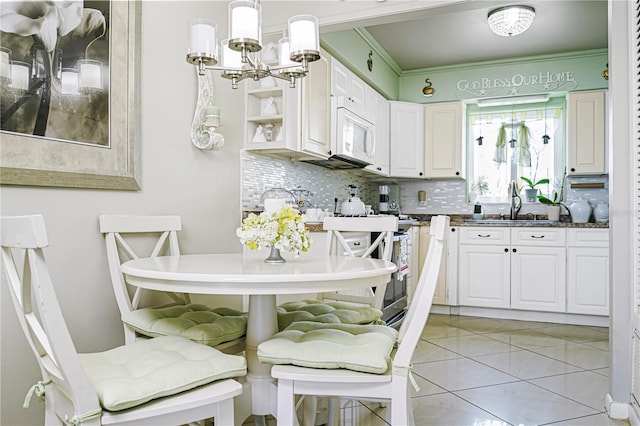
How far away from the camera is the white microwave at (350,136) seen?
380 centimetres

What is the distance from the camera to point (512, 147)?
17.8ft

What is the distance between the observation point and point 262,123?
3.33 m

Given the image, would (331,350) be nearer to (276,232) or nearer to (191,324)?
(276,232)

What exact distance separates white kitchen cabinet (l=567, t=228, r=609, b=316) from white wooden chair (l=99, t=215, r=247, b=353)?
3427 millimetres

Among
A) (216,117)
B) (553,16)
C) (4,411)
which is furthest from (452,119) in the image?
(4,411)

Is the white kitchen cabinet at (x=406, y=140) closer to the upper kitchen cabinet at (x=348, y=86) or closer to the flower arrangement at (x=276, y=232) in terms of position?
the upper kitchen cabinet at (x=348, y=86)

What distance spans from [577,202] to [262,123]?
3.28 meters

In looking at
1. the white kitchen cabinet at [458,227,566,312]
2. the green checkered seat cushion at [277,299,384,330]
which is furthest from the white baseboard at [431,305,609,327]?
the green checkered seat cushion at [277,299,384,330]

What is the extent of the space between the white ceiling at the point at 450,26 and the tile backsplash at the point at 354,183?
3.41 feet

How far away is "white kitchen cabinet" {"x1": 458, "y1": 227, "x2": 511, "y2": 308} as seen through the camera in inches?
176

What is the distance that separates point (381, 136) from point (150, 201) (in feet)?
10.0

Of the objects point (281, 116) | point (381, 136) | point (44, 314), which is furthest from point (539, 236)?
point (44, 314)

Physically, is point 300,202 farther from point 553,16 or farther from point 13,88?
point 553,16

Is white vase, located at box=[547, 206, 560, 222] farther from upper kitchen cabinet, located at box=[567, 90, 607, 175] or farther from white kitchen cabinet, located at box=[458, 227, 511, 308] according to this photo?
white kitchen cabinet, located at box=[458, 227, 511, 308]
